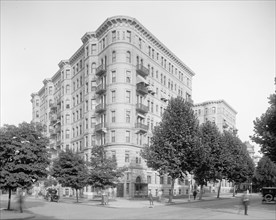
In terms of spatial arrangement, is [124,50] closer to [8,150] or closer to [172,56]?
[172,56]

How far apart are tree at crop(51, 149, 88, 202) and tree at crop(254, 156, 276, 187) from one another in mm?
61077

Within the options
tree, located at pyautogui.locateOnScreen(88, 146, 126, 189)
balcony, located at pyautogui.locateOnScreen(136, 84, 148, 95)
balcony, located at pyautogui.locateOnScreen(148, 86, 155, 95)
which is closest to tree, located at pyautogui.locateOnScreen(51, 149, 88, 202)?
tree, located at pyautogui.locateOnScreen(88, 146, 126, 189)

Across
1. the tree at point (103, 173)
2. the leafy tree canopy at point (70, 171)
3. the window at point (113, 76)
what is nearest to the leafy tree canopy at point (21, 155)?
the tree at point (103, 173)

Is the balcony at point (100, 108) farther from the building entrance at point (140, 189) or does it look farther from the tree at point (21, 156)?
the tree at point (21, 156)


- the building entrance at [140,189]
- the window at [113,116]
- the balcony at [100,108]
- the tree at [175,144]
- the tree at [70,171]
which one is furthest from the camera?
the balcony at [100,108]

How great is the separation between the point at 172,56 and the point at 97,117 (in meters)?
21.6

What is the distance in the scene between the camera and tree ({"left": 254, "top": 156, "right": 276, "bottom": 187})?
90000mm

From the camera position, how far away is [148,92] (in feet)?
199

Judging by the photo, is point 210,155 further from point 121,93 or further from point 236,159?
point 121,93

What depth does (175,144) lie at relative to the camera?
43594 millimetres

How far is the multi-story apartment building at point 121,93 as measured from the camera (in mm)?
54750

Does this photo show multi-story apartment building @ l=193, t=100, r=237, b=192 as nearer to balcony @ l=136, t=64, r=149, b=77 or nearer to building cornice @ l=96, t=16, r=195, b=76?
building cornice @ l=96, t=16, r=195, b=76

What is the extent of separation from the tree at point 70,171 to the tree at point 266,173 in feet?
200

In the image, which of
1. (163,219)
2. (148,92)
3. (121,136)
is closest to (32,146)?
A: (163,219)
